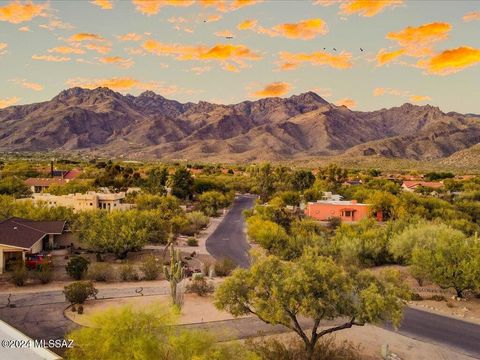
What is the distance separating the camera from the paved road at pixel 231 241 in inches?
1644

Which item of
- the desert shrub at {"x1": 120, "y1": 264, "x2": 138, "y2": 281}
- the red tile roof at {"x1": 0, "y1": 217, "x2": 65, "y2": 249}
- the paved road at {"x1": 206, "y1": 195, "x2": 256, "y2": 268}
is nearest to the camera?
the desert shrub at {"x1": 120, "y1": 264, "x2": 138, "y2": 281}

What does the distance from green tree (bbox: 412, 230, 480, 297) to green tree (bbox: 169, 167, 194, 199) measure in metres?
54.0

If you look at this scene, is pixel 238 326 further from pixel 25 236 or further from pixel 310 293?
pixel 25 236

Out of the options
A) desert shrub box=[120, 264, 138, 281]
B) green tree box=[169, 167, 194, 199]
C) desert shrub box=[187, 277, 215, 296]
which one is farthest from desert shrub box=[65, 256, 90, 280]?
green tree box=[169, 167, 194, 199]

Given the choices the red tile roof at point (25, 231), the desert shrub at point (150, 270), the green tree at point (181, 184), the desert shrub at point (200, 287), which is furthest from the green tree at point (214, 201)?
the desert shrub at point (200, 287)

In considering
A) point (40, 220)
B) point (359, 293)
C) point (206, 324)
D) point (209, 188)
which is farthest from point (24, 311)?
point (209, 188)

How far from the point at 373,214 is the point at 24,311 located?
4469 cm

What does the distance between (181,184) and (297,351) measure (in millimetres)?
63669

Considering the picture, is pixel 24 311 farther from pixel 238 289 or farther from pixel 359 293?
pixel 359 293

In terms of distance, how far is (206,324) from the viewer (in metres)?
23.6

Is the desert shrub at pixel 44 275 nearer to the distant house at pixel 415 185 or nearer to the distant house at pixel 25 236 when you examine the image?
the distant house at pixel 25 236

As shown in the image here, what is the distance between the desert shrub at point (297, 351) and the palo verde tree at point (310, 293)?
0.52m

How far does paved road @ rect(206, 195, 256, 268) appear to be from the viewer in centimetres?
4175

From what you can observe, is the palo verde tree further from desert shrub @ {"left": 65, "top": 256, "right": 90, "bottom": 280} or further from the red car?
the red car
